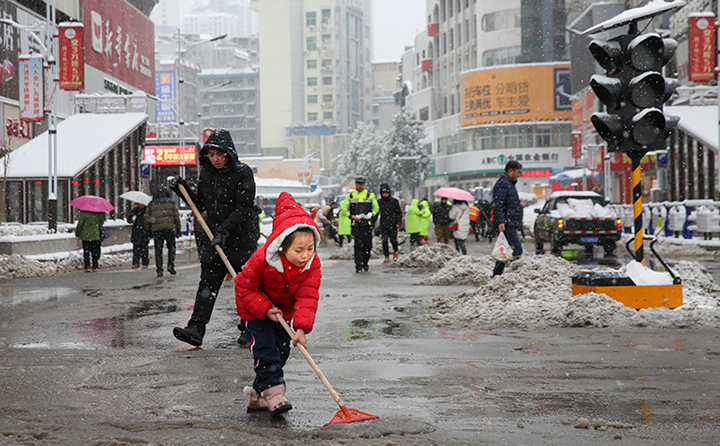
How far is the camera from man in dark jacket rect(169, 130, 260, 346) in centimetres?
682

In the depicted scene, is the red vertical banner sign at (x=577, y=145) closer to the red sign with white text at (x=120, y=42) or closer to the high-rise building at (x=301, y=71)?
the red sign with white text at (x=120, y=42)

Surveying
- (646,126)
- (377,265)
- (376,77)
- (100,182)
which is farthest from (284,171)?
(646,126)

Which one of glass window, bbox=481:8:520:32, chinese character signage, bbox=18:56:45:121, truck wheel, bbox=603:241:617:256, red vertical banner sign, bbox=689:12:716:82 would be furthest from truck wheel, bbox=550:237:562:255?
glass window, bbox=481:8:520:32

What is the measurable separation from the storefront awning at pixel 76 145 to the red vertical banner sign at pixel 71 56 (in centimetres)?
200

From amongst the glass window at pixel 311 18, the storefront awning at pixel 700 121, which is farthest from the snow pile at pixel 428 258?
the glass window at pixel 311 18

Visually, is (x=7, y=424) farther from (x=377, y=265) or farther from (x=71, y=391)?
(x=377, y=265)

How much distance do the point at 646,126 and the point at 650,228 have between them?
17.6m

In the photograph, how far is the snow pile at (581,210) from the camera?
65.5 ft

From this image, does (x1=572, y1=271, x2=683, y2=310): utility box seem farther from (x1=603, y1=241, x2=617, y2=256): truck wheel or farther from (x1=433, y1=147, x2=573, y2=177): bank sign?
(x1=433, y1=147, x2=573, y2=177): bank sign

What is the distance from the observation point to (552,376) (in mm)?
5523

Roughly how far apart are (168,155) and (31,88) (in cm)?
1204

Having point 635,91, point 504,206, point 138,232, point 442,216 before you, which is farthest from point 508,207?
point 442,216

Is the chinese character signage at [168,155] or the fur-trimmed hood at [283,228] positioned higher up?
the chinese character signage at [168,155]

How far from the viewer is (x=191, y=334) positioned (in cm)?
676
